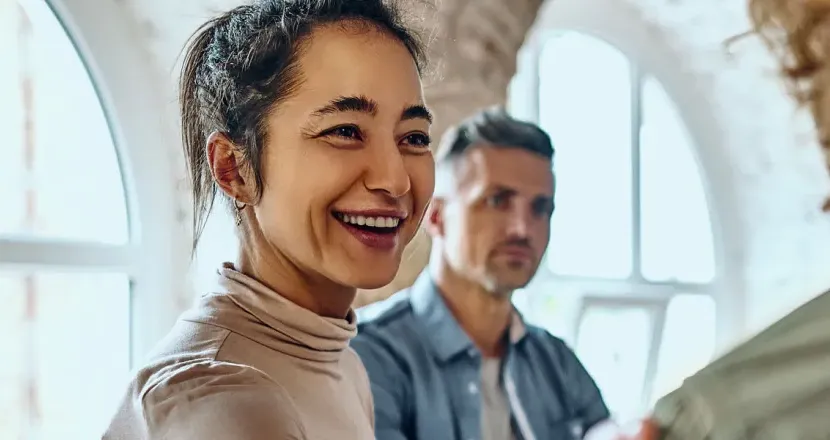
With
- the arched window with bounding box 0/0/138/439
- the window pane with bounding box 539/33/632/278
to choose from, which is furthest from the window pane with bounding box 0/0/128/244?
the window pane with bounding box 539/33/632/278

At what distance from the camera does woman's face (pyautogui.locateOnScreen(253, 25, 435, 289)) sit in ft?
1.70

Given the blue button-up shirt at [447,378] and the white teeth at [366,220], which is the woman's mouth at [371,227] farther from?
the blue button-up shirt at [447,378]

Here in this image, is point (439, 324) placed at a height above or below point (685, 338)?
above

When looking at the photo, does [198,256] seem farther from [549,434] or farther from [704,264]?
[704,264]

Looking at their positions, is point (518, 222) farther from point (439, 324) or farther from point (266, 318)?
point (266, 318)

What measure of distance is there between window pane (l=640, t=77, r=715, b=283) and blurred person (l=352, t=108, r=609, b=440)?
1477mm

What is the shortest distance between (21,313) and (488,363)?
605 millimetres

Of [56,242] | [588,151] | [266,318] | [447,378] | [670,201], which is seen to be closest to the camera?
[266,318]

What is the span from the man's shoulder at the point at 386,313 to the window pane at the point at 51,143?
463 millimetres

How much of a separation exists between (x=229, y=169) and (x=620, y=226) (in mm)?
1995

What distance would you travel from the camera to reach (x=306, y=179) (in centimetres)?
52

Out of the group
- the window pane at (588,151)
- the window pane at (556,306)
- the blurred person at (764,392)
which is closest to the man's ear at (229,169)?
the blurred person at (764,392)

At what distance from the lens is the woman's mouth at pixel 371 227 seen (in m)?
0.52

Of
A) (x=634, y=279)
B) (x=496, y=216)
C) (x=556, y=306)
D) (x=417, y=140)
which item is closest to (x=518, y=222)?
(x=496, y=216)
